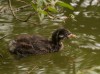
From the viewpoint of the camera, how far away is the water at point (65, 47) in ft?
23.3

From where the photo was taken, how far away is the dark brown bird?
7896 millimetres

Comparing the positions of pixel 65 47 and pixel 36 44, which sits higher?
pixel 36 44

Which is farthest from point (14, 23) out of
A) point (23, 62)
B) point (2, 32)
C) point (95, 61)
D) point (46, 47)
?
point (95, 61)

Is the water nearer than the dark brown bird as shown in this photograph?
Yes

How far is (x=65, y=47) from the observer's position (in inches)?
329

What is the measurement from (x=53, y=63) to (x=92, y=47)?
994 mm

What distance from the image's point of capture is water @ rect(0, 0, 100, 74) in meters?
7.11

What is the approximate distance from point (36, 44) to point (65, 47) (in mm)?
664

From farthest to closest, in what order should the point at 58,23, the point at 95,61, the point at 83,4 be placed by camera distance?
the point at 83,4, the point at 58,23, the point at 95,61

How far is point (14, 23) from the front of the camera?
30.1ft

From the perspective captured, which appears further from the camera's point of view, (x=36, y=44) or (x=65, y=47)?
(x=65, y=47)

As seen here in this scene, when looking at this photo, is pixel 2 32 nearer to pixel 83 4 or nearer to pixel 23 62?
pixel 23 62

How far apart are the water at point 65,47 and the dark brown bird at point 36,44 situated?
14cm

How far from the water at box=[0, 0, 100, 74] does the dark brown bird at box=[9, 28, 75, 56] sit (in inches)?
5.7
